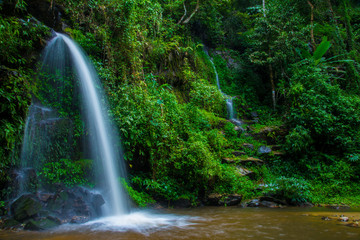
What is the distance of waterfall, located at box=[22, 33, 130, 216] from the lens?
5465 mm

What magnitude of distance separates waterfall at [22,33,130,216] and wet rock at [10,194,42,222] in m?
1.44

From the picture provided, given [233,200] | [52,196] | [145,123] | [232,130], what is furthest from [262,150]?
[52,196]

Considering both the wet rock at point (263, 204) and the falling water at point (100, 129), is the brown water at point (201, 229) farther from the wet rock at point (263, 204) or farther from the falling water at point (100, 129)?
the wet rock at point (263, 204)

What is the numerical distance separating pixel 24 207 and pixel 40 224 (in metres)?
0.52

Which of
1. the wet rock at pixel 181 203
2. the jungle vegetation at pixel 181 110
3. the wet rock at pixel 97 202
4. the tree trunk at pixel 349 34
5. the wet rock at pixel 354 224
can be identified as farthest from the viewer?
the tree trunk at pixel 349 34

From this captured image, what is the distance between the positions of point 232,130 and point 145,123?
18.4 ft

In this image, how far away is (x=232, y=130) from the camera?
10.6 meters

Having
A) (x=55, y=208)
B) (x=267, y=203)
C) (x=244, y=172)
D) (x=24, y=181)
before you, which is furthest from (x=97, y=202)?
(x=244, y=172)

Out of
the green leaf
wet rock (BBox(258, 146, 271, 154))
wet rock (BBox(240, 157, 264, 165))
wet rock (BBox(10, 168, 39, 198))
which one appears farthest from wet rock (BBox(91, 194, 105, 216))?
the green leaf

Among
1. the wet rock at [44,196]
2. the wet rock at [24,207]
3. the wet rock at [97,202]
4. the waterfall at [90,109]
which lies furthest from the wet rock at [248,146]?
the wet rock at [24,207]

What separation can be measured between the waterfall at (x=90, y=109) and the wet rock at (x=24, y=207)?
1.44 meters

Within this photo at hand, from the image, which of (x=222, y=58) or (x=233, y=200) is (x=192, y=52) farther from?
(x=233, y=200)

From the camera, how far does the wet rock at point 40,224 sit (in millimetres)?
3767

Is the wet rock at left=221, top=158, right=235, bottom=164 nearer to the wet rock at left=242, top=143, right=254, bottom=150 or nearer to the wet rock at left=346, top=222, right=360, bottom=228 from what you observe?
the wet rock at left=242, top=143, right=254, bottom=150
